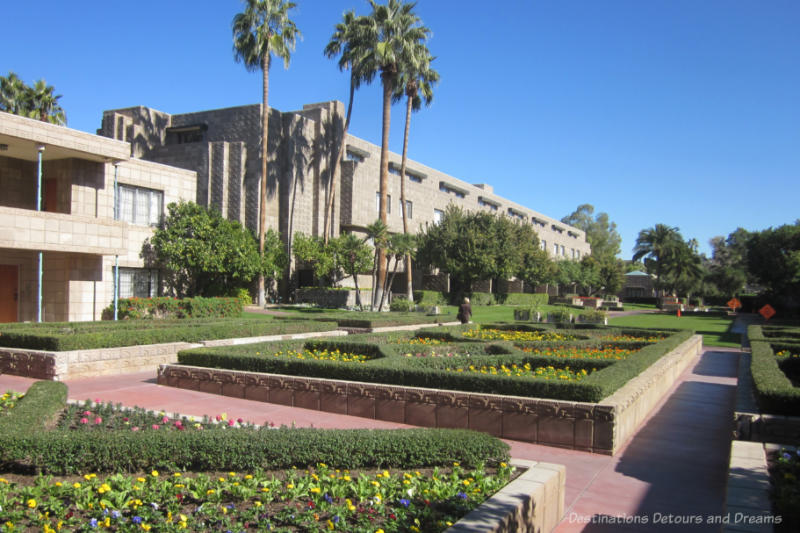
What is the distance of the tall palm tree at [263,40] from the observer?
105 ft

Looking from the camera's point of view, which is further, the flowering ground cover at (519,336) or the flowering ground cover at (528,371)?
the flowering ground cover at (519,336)

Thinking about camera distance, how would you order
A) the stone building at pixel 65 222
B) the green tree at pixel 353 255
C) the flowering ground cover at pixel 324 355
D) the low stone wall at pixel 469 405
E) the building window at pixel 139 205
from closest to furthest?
the low stone wall at pixel 469 405
the flowering ground cover at pixel 324 355
the stone building at pixel 65 222
the building window at pixel 139 205
the green tree at pixel 353 255

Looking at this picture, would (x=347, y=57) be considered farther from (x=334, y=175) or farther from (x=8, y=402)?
(x=8, y=402)

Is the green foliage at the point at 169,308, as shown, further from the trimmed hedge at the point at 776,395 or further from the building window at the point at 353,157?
the building window at the point at 353,157

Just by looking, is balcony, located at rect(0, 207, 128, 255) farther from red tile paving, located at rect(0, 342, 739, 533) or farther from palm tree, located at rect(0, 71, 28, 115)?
palm tree, located at rect(0, 71, 28, 115)

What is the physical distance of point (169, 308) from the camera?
22875 mm

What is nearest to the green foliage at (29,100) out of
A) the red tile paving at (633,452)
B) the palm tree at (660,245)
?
the red tile paving at (633,452)

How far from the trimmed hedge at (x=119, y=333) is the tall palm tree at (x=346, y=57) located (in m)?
21.1

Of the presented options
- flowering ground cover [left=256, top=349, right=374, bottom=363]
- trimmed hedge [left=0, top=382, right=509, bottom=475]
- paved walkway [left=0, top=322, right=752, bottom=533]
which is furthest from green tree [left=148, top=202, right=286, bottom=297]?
trimmed hedge [left=0, top=382, right=509, bottom=475]

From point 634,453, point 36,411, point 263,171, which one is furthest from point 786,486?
point 263,171

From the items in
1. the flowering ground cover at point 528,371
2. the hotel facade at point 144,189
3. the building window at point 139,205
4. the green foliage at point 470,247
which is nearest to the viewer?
the flowering ground cover at point 528,371

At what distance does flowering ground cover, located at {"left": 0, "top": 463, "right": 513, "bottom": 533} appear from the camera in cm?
414

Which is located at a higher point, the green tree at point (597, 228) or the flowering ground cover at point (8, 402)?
the green tree at point (597, 228)

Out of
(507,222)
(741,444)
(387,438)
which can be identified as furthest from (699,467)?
(507,222)
